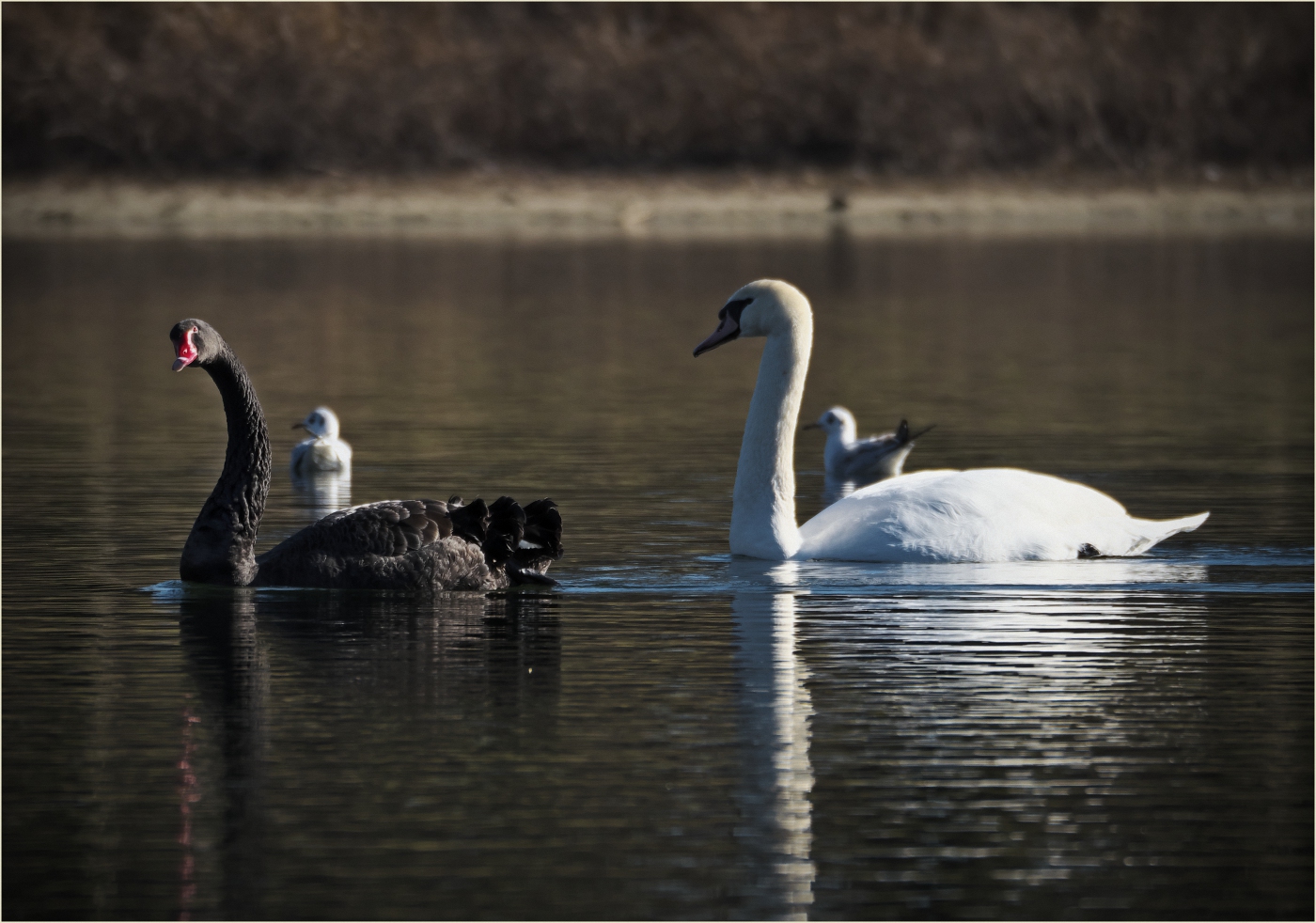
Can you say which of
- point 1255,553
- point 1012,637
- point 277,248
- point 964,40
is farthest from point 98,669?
point 964,40

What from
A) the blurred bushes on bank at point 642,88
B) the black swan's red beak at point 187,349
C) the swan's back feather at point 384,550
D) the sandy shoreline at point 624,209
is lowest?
the swan's back feather at point 384,550

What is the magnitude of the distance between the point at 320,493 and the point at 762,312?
4180 mm

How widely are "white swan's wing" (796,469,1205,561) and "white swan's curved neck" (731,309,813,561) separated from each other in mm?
172

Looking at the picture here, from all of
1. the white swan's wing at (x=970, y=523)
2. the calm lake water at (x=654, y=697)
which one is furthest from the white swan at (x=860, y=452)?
the white swan's wing at (x=970, y=523)

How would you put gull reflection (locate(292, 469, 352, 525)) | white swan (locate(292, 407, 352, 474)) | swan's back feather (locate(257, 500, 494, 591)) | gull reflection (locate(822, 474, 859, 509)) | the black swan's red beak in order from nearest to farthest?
the black swan's red beak
swan's back feather (locate(257, 500, 494, 591))
gull reflection (locate(292, 469, 352, 525))
gull reflection (locate(822, 474, 859, 509))
white swan (locate(292, 407, 352, 474))

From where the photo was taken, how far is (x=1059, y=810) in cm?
701

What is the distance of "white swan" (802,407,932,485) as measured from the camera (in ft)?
51.6

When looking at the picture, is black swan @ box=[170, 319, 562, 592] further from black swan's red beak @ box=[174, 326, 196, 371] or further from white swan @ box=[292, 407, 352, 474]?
white swan @ box=[292, 407, 352, 474]

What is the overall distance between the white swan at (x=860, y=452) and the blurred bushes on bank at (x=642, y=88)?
132ft

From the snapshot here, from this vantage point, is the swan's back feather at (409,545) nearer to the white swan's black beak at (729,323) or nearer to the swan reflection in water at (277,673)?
the swan reflection in water at (277,673)

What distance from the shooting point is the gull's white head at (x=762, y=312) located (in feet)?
→ 38.2

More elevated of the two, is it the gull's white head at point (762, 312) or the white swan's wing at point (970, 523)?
the gull's white head at point (762, 312)

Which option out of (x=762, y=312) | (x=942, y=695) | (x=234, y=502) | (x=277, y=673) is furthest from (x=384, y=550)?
(x=942, y=695)

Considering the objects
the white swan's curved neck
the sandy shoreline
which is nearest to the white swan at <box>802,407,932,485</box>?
the white swan's curved neck
